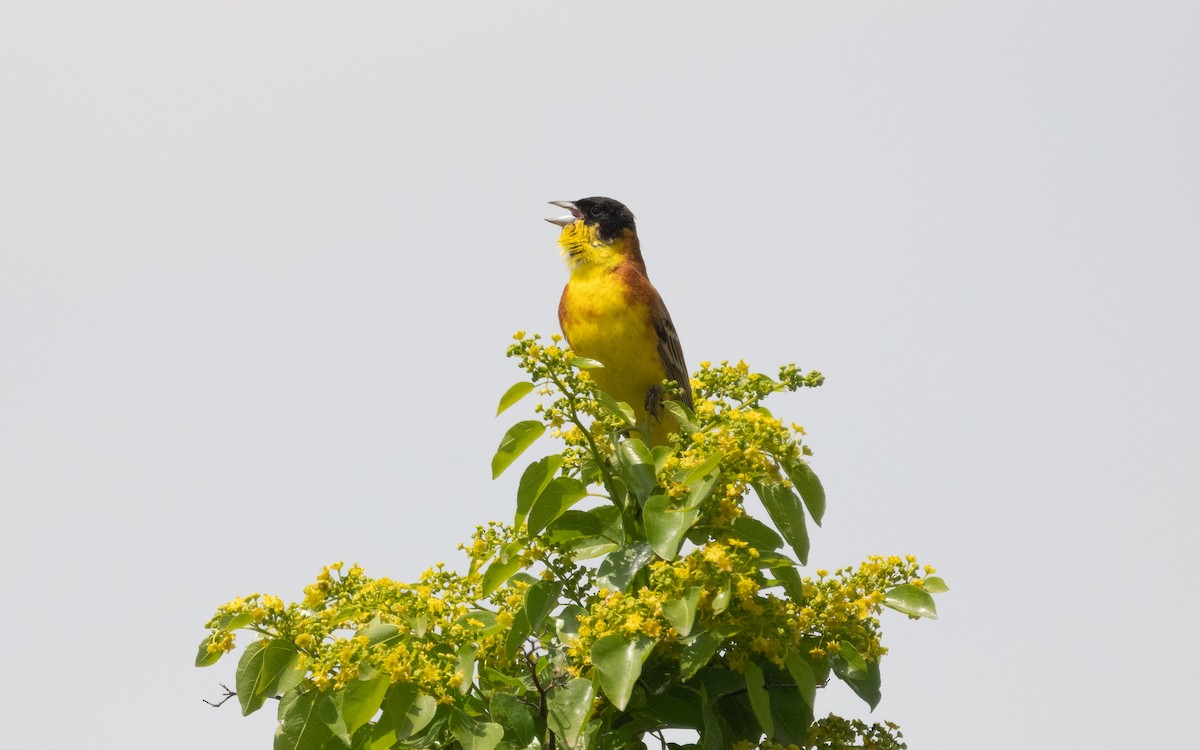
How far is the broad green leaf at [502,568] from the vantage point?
3.18 metres

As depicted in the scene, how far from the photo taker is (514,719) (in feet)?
9.50

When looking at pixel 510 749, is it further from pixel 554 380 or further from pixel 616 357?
pixel 616 357

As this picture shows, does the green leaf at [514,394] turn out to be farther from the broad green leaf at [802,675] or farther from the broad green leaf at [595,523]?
the broad green leaf at [802,675]

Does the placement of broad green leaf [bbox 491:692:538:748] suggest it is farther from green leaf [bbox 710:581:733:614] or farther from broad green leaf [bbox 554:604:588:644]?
green leaf [bbox 710:581:733:614]

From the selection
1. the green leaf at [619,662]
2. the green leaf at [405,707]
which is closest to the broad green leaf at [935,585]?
the green leaf at [619,662]

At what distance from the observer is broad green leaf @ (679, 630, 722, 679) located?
283 centimetres

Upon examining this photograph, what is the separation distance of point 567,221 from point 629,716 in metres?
3.60

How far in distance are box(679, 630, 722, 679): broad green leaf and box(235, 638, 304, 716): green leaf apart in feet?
2.80

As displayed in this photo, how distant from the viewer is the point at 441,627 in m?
2.98

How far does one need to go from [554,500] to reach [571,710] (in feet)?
1.74

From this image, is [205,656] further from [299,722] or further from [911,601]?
[911,601]

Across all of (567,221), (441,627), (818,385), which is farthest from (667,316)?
(441,627)

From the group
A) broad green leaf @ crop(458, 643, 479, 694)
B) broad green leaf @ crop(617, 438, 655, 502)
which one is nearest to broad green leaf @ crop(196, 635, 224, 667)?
broad green leaf @ crop(458, 643, 479, 694)

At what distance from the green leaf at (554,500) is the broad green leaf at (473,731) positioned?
46 cm
